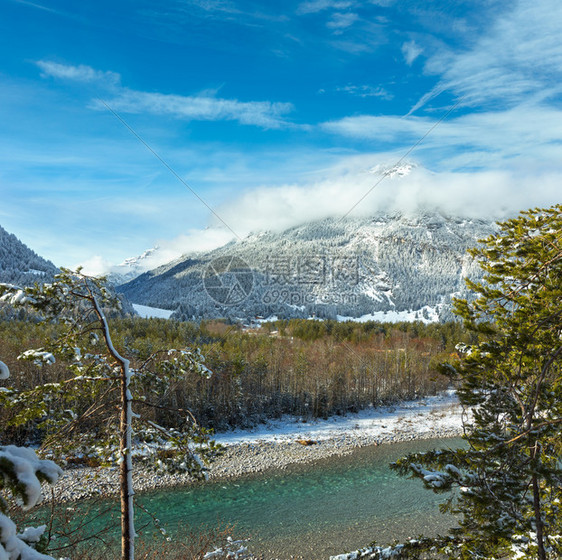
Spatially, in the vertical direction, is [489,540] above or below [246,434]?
above

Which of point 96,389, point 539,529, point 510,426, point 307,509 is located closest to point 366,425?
point 307,509

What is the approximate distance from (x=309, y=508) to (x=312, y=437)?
14092 mm

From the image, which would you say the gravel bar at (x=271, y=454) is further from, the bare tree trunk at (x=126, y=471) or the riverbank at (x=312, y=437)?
the bare tree trunk at (x=126, y=471)

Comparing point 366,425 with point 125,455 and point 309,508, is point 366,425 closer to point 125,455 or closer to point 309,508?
point 309,508

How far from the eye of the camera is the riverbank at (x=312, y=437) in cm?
2678

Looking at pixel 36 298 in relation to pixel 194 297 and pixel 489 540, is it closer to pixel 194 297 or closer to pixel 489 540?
pixel 489 540

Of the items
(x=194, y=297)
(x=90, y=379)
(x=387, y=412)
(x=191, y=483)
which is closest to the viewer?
(x=90, y=379)

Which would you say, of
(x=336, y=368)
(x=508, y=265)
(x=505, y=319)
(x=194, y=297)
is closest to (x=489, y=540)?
(x=505, y=319)

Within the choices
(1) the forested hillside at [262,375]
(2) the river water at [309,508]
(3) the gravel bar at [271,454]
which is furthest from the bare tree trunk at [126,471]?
(1) the forested hillside at [262,375]

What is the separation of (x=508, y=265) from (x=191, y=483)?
79.9ft

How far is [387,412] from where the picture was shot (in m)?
45.2

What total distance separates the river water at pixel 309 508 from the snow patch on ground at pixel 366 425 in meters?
7.82

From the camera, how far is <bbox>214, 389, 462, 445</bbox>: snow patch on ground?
118 feet

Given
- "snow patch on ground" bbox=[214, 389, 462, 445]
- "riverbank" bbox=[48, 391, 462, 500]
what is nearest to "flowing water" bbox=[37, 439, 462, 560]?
"riverbank" bbox=[48, 391, 462, 500]
